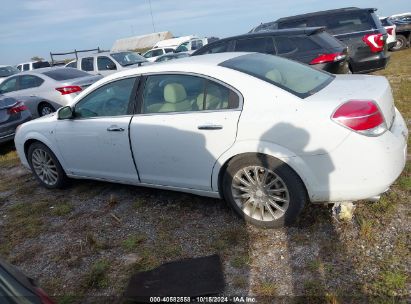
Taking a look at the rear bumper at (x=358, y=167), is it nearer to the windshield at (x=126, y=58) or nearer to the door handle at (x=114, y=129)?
the door handle at (x=114, y=129)

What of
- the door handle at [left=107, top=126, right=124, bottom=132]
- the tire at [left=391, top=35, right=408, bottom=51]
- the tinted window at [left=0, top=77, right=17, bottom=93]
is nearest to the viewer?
the door handle at [left=107, top=126, right=124, bottom=132]

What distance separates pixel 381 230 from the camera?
10.5 feet

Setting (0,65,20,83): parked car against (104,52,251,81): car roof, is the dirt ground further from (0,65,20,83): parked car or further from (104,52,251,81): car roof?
(0,65,20,83): parked car

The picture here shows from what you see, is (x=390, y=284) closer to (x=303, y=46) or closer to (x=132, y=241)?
(x=132, y=241)

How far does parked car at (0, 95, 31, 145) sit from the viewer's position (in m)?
7.47

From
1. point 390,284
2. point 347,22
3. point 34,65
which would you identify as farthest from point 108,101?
point 34,65

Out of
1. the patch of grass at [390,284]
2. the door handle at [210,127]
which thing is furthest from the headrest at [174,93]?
the patch of grass at [390,284]

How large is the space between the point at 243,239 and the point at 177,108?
135cm

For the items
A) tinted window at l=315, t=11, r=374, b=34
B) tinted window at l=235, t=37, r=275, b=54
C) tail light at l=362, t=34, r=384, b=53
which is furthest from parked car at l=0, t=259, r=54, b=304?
tinted window at l=315, t=11, r=374, b=34

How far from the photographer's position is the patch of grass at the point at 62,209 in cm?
439

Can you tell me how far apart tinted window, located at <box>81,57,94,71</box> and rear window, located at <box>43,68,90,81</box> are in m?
3.16

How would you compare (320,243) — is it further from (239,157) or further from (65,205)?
(65,205)

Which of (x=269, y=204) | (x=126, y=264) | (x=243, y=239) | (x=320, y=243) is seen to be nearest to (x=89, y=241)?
(x=126, y=264)

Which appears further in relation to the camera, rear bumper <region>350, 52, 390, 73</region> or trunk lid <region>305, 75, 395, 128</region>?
rear bumper <region>350, 52, 390, 73</region>
